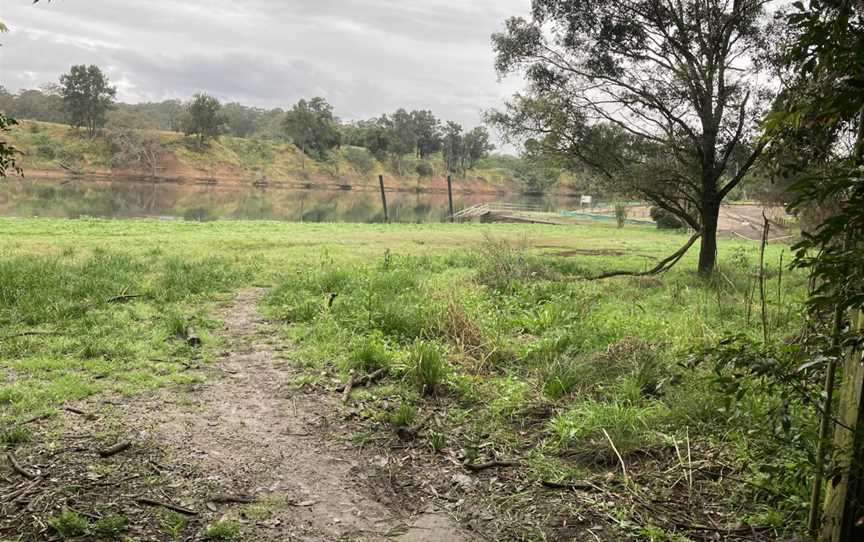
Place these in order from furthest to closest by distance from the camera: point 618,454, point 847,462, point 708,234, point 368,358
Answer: point 708,234, point 368,358, point 618,454, point 847,462

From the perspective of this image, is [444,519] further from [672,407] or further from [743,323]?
[743,323]

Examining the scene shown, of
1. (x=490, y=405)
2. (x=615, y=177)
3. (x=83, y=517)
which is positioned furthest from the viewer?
(x=615, y=177)

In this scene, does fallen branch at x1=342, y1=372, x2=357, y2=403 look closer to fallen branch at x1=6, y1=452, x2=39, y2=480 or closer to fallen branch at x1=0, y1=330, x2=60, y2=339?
fallen branch at x1=6, y1=452, x2=39, y2=480

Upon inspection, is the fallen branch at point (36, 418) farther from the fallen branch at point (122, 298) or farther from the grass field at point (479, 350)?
the fallen branch at point (122, 298)

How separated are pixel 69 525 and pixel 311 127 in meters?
93.8

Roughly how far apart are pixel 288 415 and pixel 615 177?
9645 millimetres

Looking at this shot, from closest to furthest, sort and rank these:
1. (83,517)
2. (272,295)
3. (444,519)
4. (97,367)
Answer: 1. (83,517)
2. (444,519)
3. (97,367)
4. (272,295)

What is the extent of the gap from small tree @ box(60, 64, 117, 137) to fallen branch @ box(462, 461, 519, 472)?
3213 inches

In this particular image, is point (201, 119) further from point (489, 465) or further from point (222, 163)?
point (489, 465)

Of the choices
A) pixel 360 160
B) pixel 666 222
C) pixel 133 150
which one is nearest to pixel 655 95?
pixel 666 222

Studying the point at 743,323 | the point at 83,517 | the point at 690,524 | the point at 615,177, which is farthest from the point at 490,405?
the point at 615,177

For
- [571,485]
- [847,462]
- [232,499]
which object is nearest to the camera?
[847,462]

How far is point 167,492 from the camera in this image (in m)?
3.67

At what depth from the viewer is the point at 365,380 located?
5723 mm
